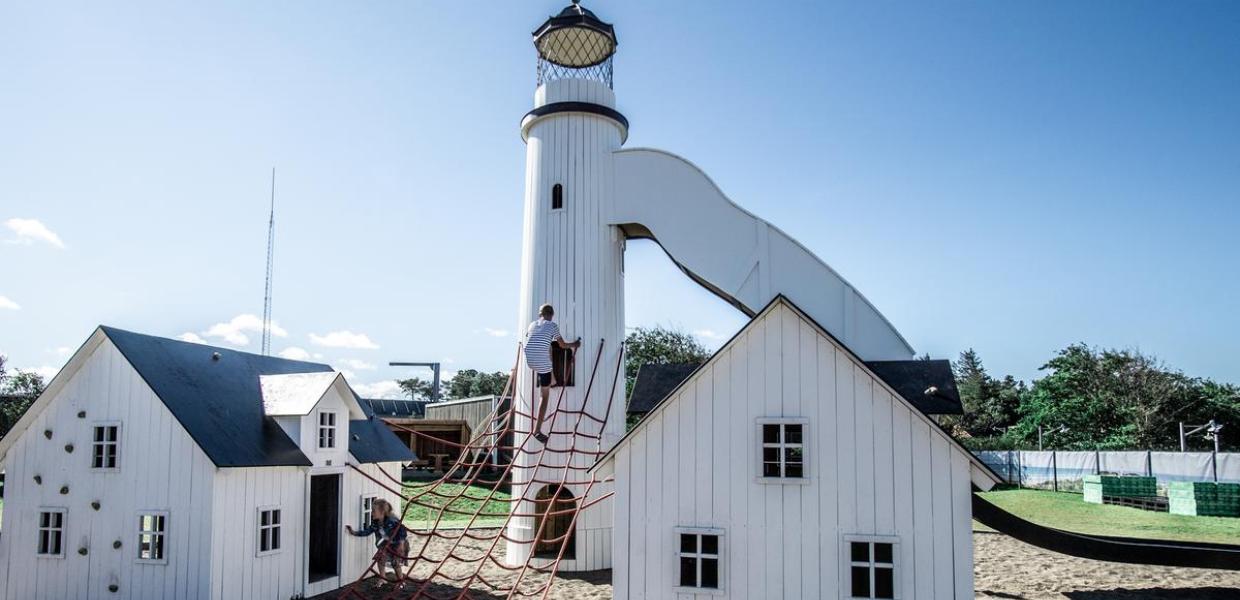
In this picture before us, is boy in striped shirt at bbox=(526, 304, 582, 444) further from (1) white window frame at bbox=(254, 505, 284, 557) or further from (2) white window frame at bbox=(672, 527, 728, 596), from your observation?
(2) white window frame at bbox=(672, 527, 728, 596)

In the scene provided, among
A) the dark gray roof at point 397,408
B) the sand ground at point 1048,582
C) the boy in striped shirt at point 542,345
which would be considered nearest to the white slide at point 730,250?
the boy in striped shirt at point 542,345

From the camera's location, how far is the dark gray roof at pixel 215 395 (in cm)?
1270

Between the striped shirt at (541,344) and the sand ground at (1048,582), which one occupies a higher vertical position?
the striped shirt at (541,344)

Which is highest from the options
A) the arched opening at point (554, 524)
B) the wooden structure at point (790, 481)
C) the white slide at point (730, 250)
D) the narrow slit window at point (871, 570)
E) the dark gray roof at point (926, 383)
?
the white slide at point (730, 250)

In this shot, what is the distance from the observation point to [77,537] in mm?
12852

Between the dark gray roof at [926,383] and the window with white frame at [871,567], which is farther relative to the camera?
the dark gray roof at [926,383]

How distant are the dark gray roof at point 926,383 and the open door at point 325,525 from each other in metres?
9.71

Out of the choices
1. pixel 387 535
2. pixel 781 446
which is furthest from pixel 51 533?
pixel 781 446

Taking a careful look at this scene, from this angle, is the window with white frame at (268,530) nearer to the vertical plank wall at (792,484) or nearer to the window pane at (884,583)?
the vertical plank wall at (792,484)

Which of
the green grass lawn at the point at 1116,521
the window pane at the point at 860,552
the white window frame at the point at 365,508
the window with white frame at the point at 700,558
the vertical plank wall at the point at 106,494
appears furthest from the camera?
the green grass lawn at the point at 1116,521

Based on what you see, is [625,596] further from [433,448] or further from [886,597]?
[433,448]

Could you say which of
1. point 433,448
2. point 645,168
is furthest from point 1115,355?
point 645,168

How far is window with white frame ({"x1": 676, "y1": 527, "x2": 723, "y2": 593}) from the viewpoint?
1006cm

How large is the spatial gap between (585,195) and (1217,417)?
40130 mm
